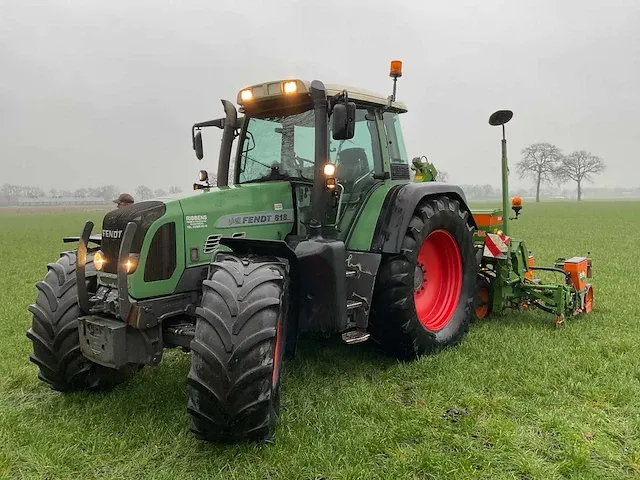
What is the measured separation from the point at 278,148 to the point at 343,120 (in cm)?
111

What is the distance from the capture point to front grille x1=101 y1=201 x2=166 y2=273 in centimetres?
385

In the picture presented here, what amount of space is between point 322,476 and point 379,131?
3.33 m

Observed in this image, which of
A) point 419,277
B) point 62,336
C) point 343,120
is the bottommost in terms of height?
point 62,336

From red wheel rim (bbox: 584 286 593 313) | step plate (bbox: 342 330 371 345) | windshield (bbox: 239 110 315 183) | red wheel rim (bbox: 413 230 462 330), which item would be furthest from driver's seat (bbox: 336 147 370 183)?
red wheel rim (bbox: 584 286 593 313)

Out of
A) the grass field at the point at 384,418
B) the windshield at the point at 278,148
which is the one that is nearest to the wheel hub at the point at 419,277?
the grass field at the point at 384,418

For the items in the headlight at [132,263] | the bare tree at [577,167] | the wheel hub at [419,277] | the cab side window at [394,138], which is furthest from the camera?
the bare tree at [577,167]

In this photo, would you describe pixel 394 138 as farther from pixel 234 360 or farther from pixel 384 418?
pixel 234 360

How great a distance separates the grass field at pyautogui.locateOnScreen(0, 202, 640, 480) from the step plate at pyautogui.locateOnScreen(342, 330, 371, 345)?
0.43 m

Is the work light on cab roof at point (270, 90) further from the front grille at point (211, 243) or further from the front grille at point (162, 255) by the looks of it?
the front grille at point (162, 255)

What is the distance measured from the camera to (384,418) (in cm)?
390

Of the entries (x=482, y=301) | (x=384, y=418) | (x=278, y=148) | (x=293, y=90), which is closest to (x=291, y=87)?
(x=293, y=90)

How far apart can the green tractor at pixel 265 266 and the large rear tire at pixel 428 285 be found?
0.02 m

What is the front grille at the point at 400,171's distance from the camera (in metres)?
5.49

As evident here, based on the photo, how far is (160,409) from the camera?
4102mm
